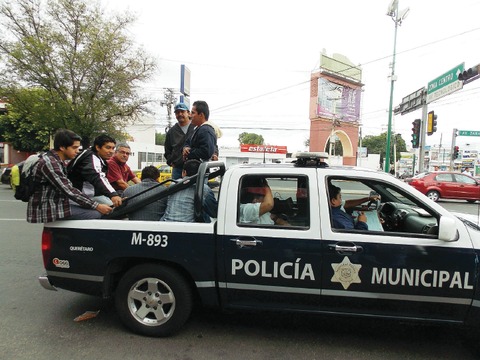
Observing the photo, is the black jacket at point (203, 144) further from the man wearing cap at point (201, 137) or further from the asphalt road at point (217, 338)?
the asphalt road at point (217, 338)

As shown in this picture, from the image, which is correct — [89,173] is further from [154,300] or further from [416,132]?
[416,132]

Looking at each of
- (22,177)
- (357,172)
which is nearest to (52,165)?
(22,177)

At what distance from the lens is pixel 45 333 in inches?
119

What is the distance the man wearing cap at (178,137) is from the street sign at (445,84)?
38.6ft

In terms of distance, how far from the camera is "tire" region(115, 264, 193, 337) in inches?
113

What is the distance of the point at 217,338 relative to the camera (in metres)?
2.96

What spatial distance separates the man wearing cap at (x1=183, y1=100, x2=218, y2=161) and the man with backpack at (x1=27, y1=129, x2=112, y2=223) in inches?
54.0

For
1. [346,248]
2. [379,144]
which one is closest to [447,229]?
[346,248]

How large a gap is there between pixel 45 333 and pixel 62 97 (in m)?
16.3

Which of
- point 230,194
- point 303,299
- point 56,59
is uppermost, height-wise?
point 56,59

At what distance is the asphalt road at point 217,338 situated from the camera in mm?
2729

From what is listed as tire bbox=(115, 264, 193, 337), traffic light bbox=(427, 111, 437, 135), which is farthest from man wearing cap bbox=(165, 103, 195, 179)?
traffic light bbox=(427, 111, 437, 135)

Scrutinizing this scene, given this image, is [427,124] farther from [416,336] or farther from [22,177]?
[22,177]

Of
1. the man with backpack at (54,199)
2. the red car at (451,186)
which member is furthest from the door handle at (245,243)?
the red car at (451,186)
